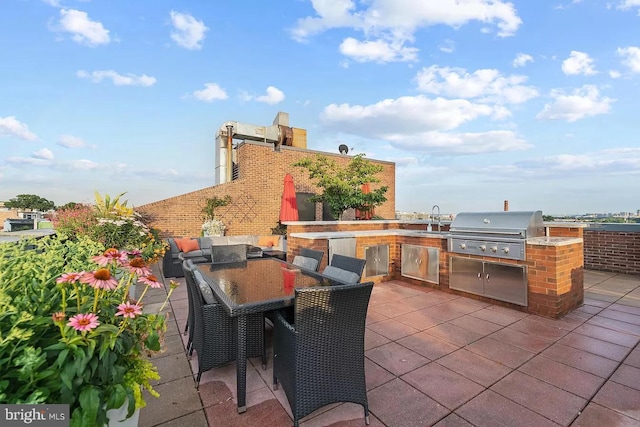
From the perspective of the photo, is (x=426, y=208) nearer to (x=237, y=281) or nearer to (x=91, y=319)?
(x=237, y=281)

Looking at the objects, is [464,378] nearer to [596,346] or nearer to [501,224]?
[596,346]

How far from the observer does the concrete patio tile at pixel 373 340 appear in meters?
2.76

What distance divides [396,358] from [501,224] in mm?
2654

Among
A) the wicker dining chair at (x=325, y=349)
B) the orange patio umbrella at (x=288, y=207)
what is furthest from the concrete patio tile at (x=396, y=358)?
the orange patio umbrella at (x=288, y=207)

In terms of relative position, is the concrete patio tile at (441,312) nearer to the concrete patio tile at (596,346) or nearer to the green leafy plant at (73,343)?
the concrete patio tile at (596,346)

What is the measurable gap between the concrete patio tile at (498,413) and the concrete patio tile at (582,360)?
3.25 ft

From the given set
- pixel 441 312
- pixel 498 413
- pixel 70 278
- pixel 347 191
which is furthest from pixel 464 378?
pixel 347 191

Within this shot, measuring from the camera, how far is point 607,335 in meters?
2.99

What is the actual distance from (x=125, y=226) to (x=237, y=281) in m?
4.12

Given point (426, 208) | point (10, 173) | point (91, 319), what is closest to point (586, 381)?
point (91, 319)

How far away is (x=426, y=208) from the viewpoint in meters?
5.70

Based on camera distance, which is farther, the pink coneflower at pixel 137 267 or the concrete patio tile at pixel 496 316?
the concrete patio tile at pixel 496 316

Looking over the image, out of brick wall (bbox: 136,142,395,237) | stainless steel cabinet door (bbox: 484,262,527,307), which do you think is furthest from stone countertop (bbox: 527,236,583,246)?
brick wall (bbox: 136,142,395,237)

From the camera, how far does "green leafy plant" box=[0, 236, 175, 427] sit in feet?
2.90
